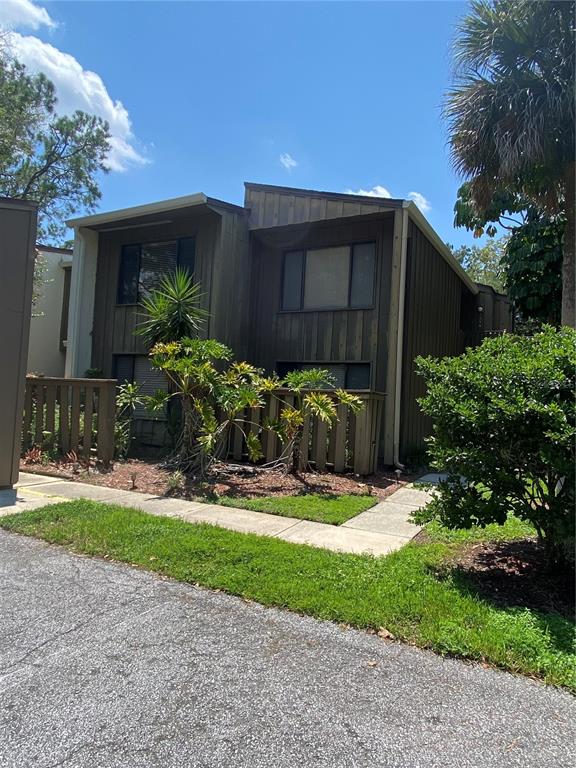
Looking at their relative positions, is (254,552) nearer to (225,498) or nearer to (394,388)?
(225,498)

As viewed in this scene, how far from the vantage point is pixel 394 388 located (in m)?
9.35

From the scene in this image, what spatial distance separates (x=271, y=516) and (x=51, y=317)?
13.9m

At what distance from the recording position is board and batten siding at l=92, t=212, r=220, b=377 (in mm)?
10992

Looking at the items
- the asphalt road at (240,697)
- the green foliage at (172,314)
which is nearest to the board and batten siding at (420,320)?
the green foliage at (172,314)

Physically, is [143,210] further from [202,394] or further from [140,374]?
[202,394]

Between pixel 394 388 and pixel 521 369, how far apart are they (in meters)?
5.75

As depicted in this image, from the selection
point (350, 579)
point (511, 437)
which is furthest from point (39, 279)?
point (511, 437)

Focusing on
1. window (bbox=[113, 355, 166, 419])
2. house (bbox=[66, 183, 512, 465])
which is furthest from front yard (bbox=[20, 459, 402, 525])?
window (bbox=[113, 355, 166, 419])

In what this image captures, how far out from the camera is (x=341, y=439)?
7.92m

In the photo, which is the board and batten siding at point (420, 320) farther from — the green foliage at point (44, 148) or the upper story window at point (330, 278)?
the green foliage at point (44, 148)

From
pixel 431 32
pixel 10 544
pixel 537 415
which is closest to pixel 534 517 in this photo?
pixel 537 415

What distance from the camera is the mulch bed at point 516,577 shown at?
3.40 metres

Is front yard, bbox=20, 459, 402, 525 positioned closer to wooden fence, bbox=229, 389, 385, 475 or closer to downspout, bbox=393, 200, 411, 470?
wooden fence, bbox=229, 389, 385, 475

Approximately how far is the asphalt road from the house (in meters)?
6.66
